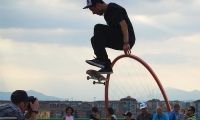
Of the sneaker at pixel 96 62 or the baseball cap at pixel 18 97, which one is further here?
the sneaker at pixel 96 62

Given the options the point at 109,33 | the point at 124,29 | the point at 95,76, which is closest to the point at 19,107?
the point at 124,29

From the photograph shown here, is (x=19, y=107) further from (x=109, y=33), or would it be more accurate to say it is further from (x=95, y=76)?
(x=95, y=76)

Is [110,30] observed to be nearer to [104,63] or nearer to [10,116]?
[104,63]

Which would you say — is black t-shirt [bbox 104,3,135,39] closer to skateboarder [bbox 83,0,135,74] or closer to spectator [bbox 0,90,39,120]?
skateboarder [bbox 83,0,135,74]

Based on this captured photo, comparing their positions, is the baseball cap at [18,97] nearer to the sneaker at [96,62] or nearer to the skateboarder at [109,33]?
the skateboarder at [109,33]

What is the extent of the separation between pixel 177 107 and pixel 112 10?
759 centimetres

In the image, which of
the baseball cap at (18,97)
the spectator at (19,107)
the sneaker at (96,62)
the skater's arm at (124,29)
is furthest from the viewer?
the sneaker at (96,62)

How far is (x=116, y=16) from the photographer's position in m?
10.8

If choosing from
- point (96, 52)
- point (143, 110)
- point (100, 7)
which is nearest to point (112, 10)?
point (100, 7)

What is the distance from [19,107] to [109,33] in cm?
406

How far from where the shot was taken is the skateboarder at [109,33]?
10773 mm

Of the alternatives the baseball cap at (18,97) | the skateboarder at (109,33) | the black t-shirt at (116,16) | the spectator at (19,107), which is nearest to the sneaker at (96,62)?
the skateboarder at (109,33)

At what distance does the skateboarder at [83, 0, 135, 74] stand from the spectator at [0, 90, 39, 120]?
354cm

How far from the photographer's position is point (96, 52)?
11266 millimetres
